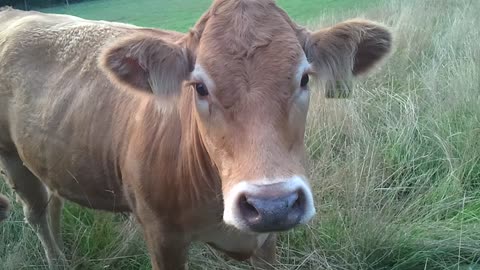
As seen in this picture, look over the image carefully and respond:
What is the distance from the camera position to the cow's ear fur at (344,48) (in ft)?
8.94

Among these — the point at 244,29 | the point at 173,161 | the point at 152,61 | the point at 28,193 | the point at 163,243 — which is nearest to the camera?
the point at 244,29

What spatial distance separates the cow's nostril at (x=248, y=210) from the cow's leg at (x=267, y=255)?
1306 mm

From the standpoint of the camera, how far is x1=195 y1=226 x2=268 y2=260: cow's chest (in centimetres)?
314

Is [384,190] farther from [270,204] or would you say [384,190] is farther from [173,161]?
[270,204]

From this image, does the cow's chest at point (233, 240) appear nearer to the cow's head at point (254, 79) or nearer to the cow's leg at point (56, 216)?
the cow's head at point (254, 79)

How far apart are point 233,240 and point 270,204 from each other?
1.15 metres

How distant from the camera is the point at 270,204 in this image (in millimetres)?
2111

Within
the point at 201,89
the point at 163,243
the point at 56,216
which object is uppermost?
the point at 201,89

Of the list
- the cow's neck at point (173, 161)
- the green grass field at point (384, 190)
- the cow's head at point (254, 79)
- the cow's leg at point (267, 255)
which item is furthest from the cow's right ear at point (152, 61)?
the cow's leg at point (267, 255)

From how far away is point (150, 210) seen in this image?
3.17 metres

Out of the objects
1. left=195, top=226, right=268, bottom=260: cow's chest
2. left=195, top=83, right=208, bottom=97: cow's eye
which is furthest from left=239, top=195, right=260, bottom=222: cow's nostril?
left=195, top=226, right=268, bottom=260: cow's chest

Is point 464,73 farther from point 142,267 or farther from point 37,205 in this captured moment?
point 37,205

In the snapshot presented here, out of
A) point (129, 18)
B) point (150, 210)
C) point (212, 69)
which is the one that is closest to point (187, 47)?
point (212, 69)

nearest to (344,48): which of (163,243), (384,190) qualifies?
(163,243)
